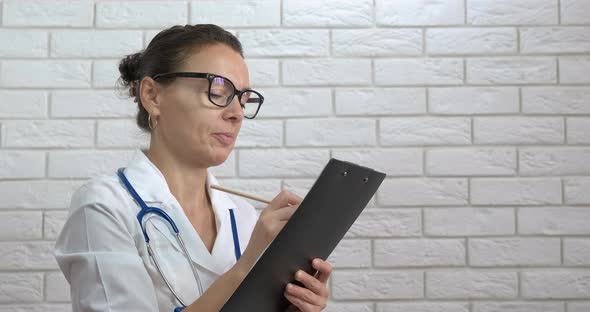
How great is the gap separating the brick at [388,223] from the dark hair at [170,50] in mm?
787

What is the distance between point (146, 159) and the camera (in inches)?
62.6

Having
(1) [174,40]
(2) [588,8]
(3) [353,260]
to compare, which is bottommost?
(3) [353,260]

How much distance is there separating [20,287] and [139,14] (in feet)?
3.06

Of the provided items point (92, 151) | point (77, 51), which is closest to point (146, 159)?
point (92, 151)

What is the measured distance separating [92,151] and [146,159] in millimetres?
622

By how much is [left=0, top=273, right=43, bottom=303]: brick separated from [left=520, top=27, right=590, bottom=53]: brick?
1.71 m

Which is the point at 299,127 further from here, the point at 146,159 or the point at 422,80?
the point at 146,159

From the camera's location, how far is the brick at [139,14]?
2178 millimetres

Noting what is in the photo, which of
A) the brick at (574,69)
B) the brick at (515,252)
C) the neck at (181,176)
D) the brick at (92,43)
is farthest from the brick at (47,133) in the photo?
the brick at (574,69)

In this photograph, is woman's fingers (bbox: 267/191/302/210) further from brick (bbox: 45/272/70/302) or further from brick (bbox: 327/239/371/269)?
brick (bbox: 45/272/70/302)

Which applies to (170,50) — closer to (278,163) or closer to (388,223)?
(278,163)

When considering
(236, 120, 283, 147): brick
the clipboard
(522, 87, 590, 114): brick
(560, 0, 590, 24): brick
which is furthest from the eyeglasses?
(560, 0, 590, 24): brick

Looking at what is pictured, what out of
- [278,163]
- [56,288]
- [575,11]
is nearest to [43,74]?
[56,288]

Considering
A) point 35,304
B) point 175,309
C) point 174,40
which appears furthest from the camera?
point 35,304
